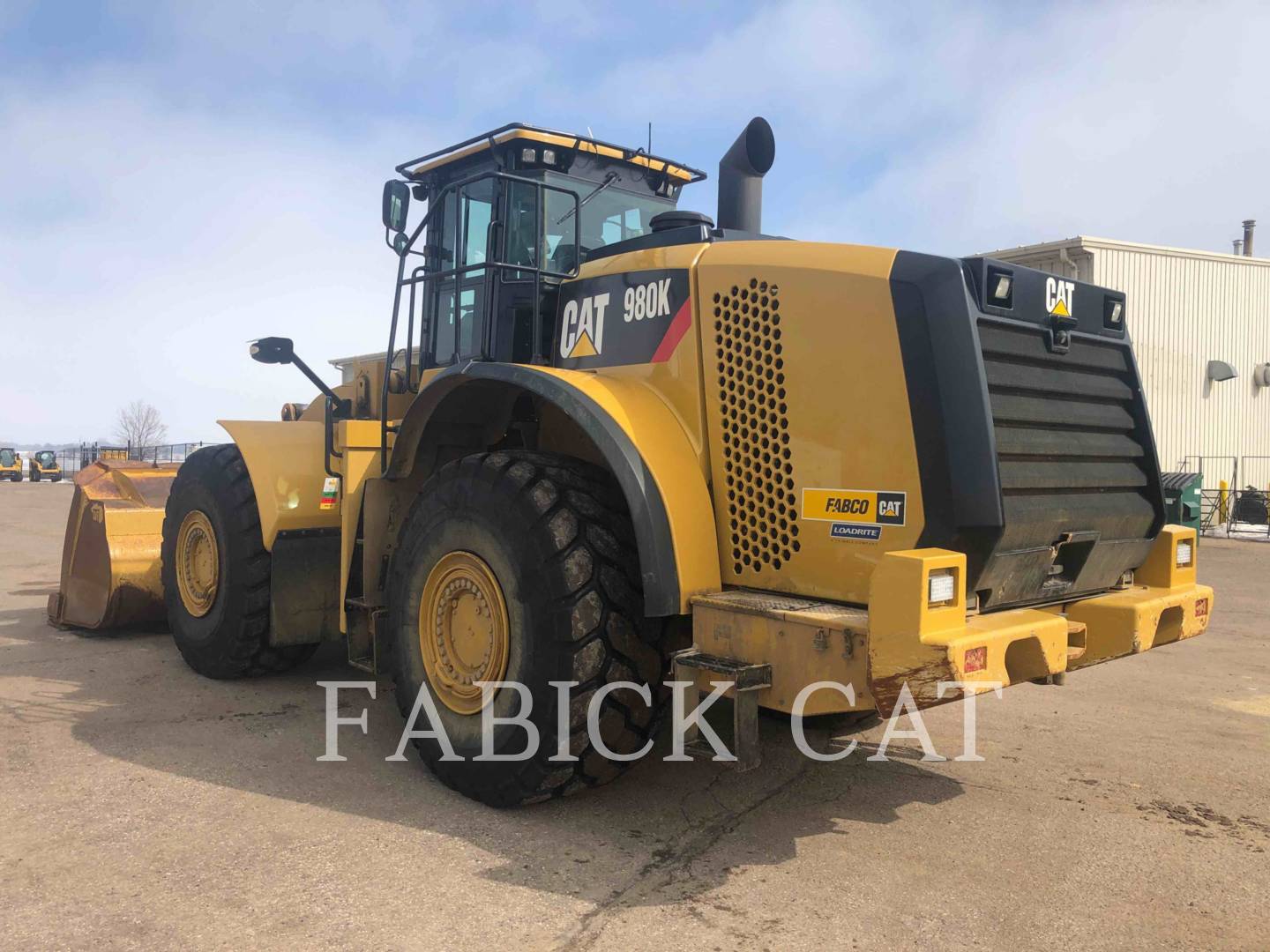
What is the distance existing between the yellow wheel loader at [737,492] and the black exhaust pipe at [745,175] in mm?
18

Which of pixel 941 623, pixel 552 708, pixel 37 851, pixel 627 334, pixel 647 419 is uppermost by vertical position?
pixel 627 334

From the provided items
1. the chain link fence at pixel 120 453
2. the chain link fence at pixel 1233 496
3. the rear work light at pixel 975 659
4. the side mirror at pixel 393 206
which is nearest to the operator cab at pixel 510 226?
the side mirror at pixel 393 206

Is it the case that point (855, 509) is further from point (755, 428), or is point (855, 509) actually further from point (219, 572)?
point (219, 572)

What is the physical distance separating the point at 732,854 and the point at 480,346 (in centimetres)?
264

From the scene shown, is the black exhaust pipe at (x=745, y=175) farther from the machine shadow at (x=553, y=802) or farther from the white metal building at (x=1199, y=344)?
the white metal building at (x=1199, y=344)

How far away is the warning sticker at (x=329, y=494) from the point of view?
5695 mm

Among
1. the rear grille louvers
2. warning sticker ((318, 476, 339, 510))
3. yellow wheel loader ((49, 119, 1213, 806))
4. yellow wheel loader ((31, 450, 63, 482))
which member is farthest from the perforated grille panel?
yellow wheel loader ((31, 450, 63, 482))

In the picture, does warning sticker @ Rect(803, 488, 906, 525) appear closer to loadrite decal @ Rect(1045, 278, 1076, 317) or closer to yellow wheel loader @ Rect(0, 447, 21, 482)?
loadrite decal @ Rect(1045, 278, 1076, 317)

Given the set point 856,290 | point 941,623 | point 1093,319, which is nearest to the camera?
point 941,623

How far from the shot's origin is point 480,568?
421cm

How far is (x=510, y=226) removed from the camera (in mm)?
5180

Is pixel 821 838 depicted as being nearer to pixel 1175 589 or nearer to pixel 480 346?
pixel 1175 589

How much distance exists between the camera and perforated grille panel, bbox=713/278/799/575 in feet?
12.4

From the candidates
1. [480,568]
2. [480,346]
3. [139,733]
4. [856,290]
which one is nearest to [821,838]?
[480,568]
